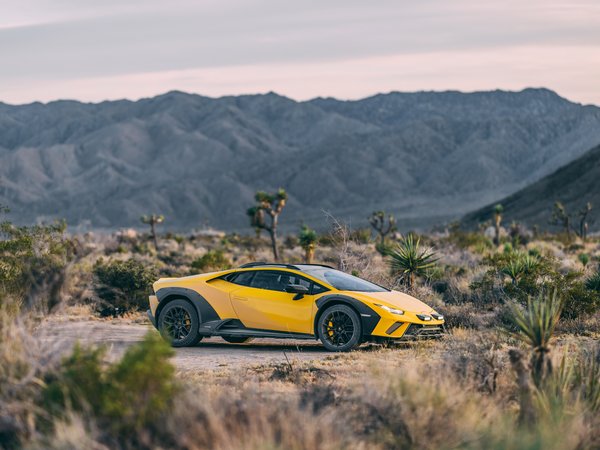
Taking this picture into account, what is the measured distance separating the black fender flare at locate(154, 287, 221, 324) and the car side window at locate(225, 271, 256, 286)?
0.55 metres

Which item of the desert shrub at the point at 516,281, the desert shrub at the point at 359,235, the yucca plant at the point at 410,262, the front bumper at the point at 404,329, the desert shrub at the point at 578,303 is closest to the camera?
the front bumper at the point at 404,329

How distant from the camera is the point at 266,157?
173 metres

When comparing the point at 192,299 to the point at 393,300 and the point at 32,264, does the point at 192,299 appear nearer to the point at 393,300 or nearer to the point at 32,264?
the point at 32,264

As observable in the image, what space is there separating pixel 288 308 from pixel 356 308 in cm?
114

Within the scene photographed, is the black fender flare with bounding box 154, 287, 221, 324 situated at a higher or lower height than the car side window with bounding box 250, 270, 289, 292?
lower

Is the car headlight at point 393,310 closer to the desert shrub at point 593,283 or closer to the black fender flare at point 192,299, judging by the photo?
the black fender flare at point 192,299

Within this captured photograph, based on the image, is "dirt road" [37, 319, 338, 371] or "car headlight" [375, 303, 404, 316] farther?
"car headlight" [375, 303, 404, 316]

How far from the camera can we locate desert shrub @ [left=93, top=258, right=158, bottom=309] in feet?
76.3

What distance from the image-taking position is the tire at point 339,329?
15.2m

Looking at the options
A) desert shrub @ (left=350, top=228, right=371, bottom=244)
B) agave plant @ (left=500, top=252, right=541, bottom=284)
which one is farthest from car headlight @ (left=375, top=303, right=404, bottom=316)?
desert shrub @ (left=350, top=228, right=371, bottom=244)

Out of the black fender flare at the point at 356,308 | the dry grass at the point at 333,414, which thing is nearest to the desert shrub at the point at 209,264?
the black fender flare at the point at 356,308

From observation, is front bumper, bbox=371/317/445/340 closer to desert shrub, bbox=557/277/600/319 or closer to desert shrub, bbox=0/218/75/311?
desert shrub, bbox=557/277/600/319

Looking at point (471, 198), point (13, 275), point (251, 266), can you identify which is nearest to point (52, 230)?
point (13, 275)

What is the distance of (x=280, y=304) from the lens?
15.8 m
